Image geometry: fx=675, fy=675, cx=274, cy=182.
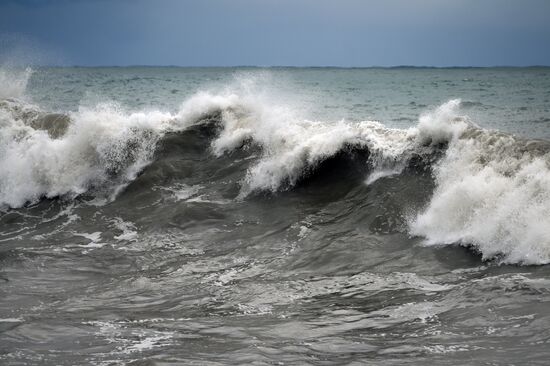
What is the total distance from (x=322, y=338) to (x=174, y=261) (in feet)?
11.5

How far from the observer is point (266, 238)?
9.79m

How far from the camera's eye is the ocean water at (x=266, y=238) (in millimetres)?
6082

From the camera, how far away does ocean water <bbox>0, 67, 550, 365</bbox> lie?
6.08 m

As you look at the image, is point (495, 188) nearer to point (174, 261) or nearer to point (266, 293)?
point (266, 293)

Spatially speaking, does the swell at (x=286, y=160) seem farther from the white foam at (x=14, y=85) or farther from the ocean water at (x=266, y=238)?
the white foam at (x=14, y=85)

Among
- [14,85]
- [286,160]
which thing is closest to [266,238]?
[286,160]

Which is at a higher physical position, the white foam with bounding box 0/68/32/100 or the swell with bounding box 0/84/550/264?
the white foam with bounding box 0/68/32/100

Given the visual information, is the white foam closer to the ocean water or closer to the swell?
the swell

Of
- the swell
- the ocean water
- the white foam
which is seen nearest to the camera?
the ocean water

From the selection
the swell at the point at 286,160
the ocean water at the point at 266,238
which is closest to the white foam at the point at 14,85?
the swell at the point at 286,160

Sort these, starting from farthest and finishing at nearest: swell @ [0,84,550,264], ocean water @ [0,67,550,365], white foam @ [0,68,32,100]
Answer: white foam @ [0,68,32,100]
swell @ [0,84,550,264]
ocean water @ [0,67,550,365]

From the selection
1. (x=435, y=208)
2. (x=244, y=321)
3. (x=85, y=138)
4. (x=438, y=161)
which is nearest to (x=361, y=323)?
(x=244, y=321)

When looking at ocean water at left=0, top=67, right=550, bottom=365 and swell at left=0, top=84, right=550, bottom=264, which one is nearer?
ocean water at left=0, top=67, right=550, bottom=365

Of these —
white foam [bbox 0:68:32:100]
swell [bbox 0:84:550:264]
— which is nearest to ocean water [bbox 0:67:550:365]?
swell [bbox 0:84:550:264]
